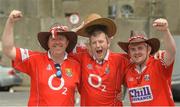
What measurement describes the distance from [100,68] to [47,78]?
1.67 ft

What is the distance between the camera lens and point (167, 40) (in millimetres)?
4938

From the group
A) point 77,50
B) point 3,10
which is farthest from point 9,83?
point 77,50

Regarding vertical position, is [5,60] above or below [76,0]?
below

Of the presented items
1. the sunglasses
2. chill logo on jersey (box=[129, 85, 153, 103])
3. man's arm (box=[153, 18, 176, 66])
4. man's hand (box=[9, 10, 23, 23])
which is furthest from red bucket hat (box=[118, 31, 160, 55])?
man's hand (box=[9, 10, 23, 23])

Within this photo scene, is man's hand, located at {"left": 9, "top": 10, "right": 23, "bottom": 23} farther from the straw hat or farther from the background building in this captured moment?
the background building

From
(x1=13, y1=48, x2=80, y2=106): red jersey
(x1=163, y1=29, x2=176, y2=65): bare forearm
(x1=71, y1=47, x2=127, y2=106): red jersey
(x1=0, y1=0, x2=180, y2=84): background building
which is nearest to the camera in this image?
(x1=163, y1=29, x2=176, y2=65): bare forearm

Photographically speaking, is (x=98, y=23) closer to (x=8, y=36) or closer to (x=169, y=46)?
(x=169, y=46)

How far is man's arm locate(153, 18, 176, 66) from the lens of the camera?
4828 millimetres

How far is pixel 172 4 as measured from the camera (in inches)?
1261

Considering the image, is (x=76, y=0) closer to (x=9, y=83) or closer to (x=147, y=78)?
(x=9, y=83)

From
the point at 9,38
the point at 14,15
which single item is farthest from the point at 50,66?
the point at 14,15

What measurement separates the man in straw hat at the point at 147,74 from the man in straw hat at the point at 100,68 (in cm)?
14

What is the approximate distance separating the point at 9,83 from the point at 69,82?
1904 cm

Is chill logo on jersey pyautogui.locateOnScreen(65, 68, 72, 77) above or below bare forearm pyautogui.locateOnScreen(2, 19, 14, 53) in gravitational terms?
below
